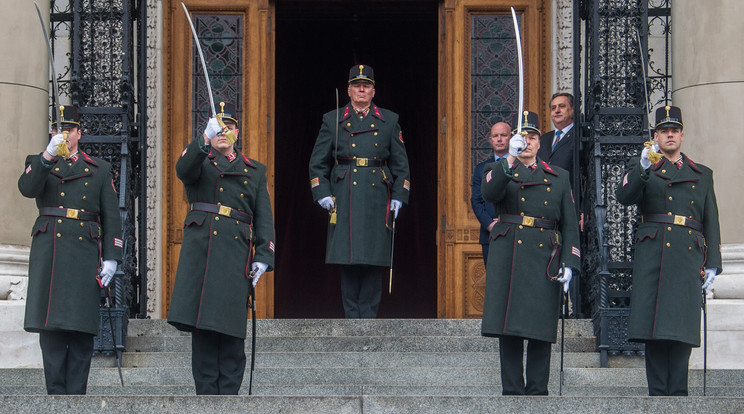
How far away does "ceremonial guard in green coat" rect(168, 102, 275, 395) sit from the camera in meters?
8.86

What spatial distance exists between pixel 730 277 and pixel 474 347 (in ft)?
7.68

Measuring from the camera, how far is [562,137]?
1209 centimetres

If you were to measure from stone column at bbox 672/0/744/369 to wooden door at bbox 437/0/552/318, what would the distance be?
1.79 metres

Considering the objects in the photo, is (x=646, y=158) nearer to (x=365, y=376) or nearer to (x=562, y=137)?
(x=365, y=376)

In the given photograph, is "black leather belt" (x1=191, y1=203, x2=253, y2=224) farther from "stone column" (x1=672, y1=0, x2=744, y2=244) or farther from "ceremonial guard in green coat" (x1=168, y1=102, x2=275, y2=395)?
"stone column" (x1=672, y1=0, x2=744, y2=244)

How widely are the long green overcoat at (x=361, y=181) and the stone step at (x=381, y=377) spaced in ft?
5.43

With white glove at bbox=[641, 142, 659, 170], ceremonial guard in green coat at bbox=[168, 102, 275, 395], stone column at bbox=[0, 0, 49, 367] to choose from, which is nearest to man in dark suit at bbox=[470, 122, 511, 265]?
white glove at bbox=[641, 142, 659, 170]

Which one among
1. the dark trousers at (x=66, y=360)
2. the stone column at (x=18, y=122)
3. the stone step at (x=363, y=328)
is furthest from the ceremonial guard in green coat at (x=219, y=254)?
the stone column at (x=18, y=122)

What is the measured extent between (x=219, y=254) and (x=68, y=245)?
0.96 meters

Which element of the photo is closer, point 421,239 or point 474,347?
point 474,347

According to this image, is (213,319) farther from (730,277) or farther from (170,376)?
(730,277)

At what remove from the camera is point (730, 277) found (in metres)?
11.7

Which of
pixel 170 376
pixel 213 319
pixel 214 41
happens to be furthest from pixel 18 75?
pixel 213 319

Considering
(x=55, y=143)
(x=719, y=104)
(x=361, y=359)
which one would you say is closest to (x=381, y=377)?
(x=361, y=359)
